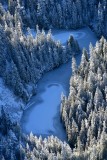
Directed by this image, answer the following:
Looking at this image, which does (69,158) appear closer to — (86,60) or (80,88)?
(80,88)

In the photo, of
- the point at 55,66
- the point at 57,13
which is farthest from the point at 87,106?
the point at 57,13

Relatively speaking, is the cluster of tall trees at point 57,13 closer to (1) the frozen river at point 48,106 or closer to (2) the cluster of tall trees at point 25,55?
(2) the cluster of tall trees at point 25,55

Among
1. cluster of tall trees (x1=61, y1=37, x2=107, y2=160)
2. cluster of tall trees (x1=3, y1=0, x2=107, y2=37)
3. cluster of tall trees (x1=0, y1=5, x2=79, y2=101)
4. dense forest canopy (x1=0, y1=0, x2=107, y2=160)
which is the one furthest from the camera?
cluster of tall trees (x1=3, y1=0, x2=107, y2=37)

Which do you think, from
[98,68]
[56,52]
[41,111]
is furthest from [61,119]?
[56,52]

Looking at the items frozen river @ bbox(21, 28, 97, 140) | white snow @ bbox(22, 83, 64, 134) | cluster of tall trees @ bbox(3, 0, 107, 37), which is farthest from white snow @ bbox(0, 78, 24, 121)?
cluster of tall trees @ bbox(3, 0, 107, 37)

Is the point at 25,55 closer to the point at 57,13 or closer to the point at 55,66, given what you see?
the point at 55,66

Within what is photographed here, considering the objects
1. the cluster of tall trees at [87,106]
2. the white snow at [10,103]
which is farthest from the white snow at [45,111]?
the cluster of tall trees at [87,106]

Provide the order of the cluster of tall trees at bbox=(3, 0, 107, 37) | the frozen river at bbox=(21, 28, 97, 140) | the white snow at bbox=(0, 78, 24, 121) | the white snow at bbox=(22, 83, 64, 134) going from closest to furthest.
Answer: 1. the frozen river at bbox=(21, 28, 97, 140)
2. the white snow at bbox=(22, 83, 64, 134)
3. the white snow at bbox=(0, 78, 24, 121)
4. the cluster of tall trees at bbox=(3, 0, 107, 37)

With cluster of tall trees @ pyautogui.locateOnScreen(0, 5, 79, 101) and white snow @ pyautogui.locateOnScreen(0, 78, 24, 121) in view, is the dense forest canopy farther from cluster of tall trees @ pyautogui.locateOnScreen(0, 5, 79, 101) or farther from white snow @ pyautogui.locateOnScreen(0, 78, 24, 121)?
white snow @ pyautogui.locateOnScreen(0, 78, 24, 121)
